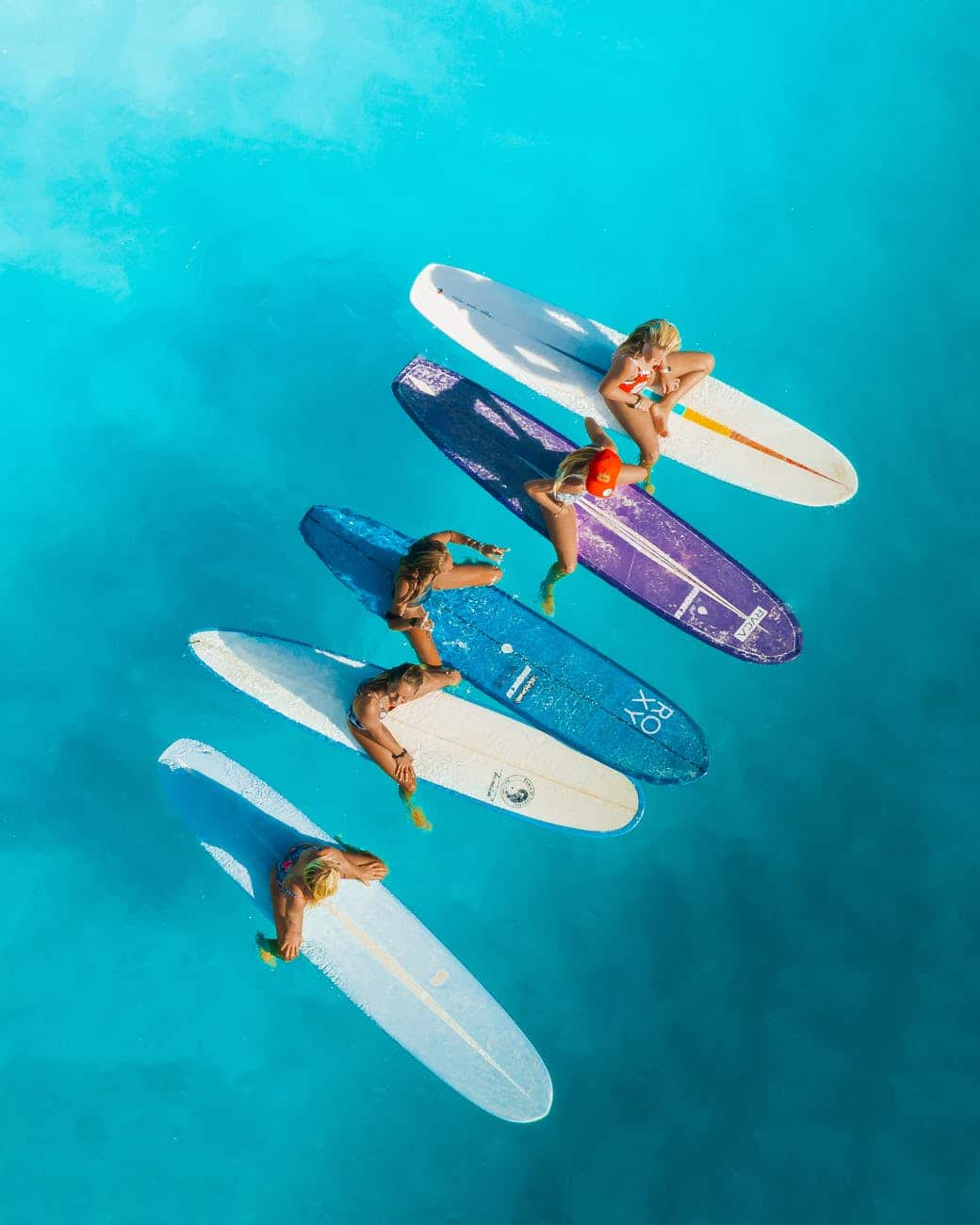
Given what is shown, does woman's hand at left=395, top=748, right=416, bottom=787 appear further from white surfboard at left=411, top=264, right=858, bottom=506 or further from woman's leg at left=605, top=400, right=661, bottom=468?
white surfboard at left=411, top=264, right=858, bottom=506

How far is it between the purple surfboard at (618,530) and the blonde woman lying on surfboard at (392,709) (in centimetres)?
107

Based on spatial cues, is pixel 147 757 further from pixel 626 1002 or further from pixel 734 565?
pixel 734 565

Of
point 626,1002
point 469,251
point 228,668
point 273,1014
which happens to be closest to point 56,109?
point 469,251

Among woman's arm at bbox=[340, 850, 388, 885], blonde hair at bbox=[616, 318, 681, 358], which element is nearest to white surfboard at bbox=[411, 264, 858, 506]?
blonde hair at bbox=[616, 318, 681, 358]

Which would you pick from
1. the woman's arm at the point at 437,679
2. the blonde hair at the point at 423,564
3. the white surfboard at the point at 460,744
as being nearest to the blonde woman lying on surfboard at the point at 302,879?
the white surfboard at the point at 460,744

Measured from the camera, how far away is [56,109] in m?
5.20

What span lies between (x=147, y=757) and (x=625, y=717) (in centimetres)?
277

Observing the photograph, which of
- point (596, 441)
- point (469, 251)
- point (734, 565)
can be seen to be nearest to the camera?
point (596, 441)

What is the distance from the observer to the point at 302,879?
4.10 metres

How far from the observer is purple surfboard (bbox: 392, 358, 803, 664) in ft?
15.1

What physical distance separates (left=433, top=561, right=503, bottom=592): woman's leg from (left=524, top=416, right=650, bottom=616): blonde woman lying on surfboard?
37 centimetres

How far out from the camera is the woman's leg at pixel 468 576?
4.25 m

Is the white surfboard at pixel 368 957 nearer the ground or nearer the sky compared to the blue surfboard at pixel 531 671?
nearer the ground

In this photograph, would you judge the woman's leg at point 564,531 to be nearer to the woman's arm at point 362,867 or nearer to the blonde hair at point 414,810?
the blonde hair at point 414,810
